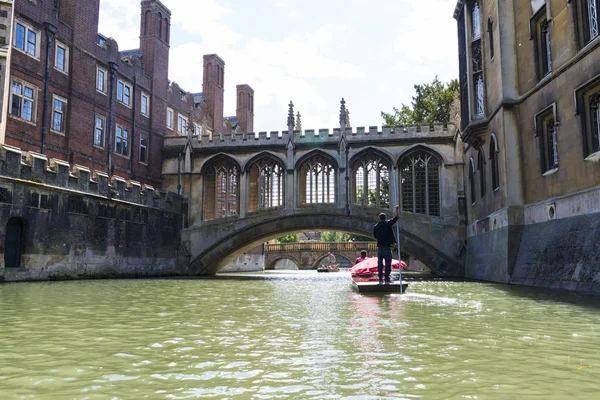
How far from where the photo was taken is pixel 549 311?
7.98 meters

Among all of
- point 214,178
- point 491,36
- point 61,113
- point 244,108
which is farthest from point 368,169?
point 244,108

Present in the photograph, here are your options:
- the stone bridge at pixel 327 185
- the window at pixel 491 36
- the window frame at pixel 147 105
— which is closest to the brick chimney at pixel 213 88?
the window frame at pixel 147 105

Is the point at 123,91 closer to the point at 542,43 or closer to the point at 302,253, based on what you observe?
the point at 542,43

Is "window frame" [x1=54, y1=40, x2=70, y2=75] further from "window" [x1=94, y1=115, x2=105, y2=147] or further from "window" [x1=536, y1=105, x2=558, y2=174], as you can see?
"window" [x1=536, y1=105, x2=558, y2=174]

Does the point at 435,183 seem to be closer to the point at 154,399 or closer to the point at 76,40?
the point at 76,40

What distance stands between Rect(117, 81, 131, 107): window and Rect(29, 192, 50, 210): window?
9953mm

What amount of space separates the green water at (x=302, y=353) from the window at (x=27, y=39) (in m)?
16.6

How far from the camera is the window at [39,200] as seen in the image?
18.5 m

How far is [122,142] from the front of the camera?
27.9 meters

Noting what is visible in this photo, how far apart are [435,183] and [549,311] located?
19.4m

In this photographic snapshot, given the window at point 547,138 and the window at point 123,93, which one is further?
the window at point 123,93

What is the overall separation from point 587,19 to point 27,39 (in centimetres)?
2043

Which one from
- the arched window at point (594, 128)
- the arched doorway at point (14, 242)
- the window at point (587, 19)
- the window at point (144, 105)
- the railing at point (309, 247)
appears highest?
the window at point (144, 105)

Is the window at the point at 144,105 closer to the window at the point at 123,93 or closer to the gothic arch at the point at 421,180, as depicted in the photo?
the window at the point at 123,93
